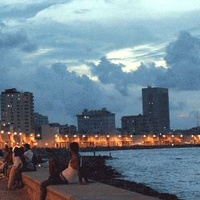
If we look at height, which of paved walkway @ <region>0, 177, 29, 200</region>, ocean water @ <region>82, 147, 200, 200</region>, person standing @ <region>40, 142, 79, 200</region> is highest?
person standing @ <region>40, 142, 79, 200</region>

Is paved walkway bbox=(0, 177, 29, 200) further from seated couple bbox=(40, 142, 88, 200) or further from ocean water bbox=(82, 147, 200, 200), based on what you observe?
ocean water bbox=(82, 147, 200, 200)

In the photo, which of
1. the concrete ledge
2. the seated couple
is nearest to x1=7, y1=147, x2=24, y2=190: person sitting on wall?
the concrete ledge

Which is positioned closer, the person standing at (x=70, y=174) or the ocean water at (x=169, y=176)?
the person standing at (x=70, y=174)

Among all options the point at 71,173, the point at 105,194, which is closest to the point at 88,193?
the point at 105,194

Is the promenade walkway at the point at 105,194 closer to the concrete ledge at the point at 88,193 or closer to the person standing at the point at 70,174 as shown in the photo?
the concrete ledge at the point at 88,193

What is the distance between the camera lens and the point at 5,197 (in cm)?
1504

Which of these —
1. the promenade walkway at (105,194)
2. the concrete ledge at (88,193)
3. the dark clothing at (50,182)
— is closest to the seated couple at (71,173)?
the dark clothing at (50,182)

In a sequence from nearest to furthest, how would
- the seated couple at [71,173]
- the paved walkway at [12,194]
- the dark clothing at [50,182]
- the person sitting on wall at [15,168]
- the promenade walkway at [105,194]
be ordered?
the promenade walkway at [105,194] < the dark clothing at [50,182] < the seated couple at [71,173] < the paved walkway at [12,194] < the person sitting on wall at [15,168]

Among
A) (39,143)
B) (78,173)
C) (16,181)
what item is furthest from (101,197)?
(39,143)

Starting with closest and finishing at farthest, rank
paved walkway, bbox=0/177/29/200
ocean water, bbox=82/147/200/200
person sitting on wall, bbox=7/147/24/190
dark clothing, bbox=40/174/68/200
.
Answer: dark clothing, bbox=40/174/68/200
paved walkway, bbox=0/177/29/200
person sitting on wall, bbox=7/147/24/190
ocean water, bbox=82/147/200/200

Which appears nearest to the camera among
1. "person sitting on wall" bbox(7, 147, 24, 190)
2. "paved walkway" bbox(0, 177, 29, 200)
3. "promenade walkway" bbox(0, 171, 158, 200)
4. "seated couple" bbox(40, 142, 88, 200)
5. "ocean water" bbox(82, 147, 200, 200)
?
"promenade walkway" bbox(0, 171, 158, 200)

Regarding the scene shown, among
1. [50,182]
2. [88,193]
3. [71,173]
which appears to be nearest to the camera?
[88,193]

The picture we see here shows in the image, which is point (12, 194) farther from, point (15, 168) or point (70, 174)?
point (70, 174)

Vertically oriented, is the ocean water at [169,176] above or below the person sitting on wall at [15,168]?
below
